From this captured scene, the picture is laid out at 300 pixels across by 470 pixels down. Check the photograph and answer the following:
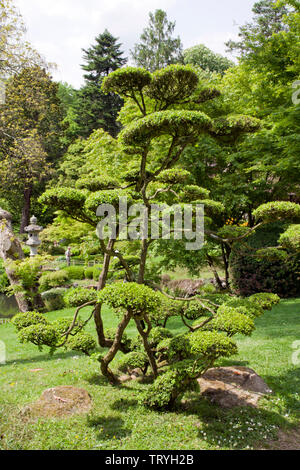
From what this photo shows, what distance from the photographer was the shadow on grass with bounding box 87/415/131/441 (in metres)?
3.58

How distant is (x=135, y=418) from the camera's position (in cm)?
393

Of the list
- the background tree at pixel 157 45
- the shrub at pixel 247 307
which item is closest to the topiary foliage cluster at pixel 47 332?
the shrub at pixel 247 307

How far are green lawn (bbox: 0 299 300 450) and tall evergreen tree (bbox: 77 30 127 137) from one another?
83.0 ft

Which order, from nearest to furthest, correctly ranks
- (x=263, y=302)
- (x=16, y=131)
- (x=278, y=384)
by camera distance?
(x=263, y=302)
(x=278, y=384)
(x=16, y=131)

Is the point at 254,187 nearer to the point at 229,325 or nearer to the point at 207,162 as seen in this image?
the point at 207,162

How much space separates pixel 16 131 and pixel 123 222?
5941 millimetres

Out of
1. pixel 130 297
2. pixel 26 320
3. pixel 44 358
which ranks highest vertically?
pixel 130 297

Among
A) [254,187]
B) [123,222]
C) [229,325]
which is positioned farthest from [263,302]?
[254,187]

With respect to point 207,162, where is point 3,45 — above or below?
above

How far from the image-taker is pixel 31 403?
162 inches

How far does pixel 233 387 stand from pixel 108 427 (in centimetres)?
181

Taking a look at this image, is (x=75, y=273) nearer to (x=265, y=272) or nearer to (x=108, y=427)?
(x=265, y=272)

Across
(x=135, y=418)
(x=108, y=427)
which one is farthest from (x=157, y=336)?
(x=108, y=427)

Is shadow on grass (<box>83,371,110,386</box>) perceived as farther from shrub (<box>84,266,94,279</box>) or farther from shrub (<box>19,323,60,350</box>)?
shrub (<box>84,266,94,279</box>)
